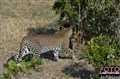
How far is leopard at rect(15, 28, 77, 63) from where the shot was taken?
35.6ft

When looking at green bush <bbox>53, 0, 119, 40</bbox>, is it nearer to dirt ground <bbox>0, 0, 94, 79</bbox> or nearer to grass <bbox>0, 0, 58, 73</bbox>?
dirt ground <bbox>0, 0, 94, 79</bbox>

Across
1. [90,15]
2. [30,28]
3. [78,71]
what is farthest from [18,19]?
[78,71]

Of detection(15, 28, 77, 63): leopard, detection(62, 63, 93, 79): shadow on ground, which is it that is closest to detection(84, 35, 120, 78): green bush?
detection(62, 63, 93, 79): shadow on ground

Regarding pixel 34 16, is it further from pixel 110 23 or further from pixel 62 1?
pixel 110 23

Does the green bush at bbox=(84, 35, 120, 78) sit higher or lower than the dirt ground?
higher

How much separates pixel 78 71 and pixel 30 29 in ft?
12.4

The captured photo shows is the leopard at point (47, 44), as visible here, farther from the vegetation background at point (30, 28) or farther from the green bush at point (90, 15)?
the green bush at point (90, 15)

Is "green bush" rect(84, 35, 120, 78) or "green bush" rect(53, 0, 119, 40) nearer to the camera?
"green bush" rect(84, 35, 120, 78)

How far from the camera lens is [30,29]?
14055 millimetres

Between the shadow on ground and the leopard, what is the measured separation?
21.3 inches

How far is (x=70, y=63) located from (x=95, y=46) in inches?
82.2

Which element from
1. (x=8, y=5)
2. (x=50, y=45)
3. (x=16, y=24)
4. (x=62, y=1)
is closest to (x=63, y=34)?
(x=50, y=45)

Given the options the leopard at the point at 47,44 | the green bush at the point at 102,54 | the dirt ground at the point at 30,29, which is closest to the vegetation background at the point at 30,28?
the dirt ground at the point at 30,29

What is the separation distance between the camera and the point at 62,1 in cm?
1240
